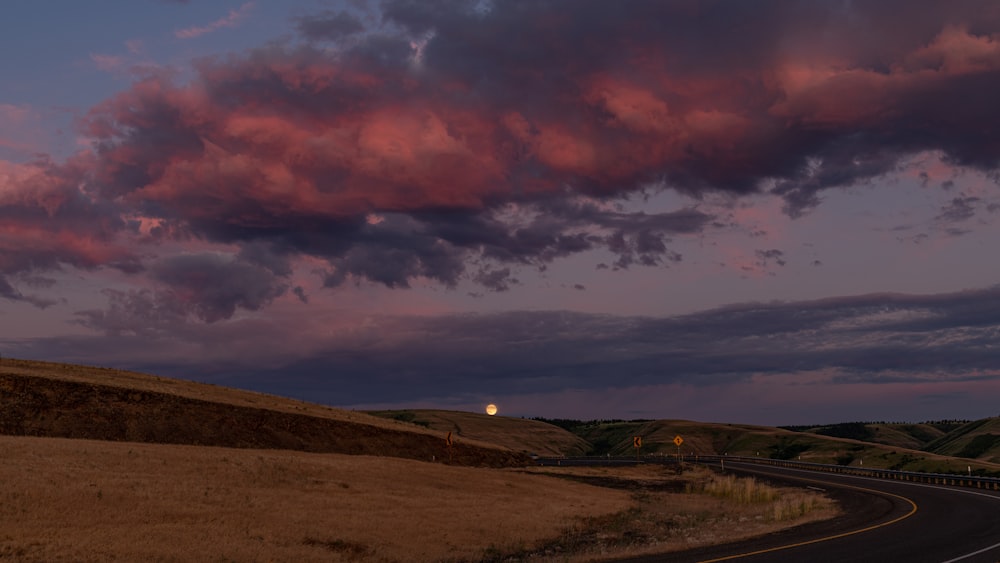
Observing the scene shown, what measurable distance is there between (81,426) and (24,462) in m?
27.1

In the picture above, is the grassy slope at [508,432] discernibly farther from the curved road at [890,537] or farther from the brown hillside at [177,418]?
the curved road at [890,537]

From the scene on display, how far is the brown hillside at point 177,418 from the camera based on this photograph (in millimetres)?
58188

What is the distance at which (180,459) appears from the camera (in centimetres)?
3966

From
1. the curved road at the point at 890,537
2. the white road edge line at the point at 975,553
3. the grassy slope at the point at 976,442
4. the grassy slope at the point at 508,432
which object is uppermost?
the white road edge line at the point at 975,553

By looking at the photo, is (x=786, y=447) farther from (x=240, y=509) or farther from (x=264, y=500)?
(x=240, y=509)

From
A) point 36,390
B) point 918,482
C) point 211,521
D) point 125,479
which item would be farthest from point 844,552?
point 36,390

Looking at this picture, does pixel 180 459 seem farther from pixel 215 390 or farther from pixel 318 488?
pixel 215 390

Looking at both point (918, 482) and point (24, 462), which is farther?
point (918, 482)

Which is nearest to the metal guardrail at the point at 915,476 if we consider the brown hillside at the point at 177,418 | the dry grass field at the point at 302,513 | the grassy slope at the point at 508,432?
the dry grass field at the point at 302,513

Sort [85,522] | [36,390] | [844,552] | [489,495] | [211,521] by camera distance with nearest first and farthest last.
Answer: [844,552], [85,522], [211,521], [489,495], [36,390]

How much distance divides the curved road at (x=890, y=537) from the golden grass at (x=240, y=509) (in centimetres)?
942

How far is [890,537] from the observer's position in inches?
1005

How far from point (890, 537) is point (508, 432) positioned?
153 metres

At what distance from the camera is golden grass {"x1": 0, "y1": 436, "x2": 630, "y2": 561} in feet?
79.5
